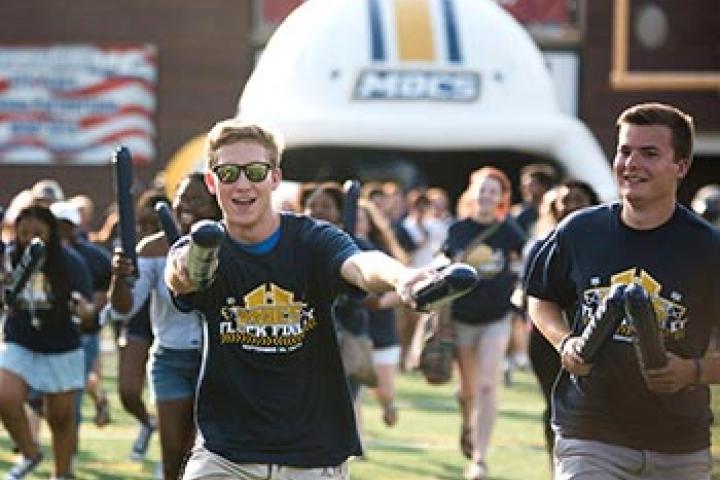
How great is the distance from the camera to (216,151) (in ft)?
19.5

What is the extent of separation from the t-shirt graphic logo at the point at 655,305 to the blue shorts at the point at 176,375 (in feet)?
11.4

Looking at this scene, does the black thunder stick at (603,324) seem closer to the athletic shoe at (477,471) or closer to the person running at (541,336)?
the person running at (541,336)

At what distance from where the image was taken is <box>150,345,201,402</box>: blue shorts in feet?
29.8

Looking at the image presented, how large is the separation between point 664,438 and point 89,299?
218 inches

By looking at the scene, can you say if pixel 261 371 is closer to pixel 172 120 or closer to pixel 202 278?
pixel 202 278

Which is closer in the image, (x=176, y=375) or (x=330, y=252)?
(x=330, y=252)

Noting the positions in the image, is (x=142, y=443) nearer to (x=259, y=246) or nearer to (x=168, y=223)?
(x=168, y=223)

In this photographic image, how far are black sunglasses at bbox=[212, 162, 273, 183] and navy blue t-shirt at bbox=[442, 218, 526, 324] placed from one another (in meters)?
6.19

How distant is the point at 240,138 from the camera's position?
595 centimetres

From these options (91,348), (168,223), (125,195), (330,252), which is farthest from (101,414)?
(330,252)

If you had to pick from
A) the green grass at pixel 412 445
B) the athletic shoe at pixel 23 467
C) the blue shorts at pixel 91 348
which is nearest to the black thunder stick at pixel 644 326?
the athletic shoe at pixel 23 467

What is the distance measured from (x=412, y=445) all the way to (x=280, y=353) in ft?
24.3

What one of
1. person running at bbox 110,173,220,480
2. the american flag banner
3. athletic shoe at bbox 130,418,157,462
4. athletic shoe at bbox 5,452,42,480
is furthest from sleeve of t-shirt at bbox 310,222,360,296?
the american flag banner

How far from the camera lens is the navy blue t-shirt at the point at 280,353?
19.6ft
